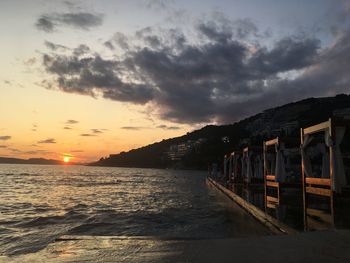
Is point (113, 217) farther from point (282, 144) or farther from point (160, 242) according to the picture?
point (160, 242)

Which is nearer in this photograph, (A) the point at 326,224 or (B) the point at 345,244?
(B) the point at 345,244

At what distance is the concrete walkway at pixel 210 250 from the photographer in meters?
6.04

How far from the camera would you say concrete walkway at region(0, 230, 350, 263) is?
238 inches

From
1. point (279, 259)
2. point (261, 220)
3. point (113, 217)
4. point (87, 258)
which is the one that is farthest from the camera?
point (113, 217)

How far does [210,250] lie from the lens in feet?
21.5

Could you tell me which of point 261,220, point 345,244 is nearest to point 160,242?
point 345,244

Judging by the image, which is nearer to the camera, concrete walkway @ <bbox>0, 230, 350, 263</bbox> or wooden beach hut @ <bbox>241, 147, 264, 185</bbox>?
concrete walkway @ <bbox>0, 230, 350, 263</bbox>

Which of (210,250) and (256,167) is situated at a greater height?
(256,167)

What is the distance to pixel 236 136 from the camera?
175500 mm

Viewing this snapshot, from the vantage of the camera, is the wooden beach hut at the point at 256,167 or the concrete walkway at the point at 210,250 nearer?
the concrete walkway at the point at 210,250

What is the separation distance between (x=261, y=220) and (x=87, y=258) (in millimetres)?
8661

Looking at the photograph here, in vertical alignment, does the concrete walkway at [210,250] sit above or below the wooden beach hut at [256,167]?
below

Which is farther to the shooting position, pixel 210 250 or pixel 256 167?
pixel 256 167

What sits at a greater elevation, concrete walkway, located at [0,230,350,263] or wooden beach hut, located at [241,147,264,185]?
wooden beach hut, located at [241,147,264,185]
